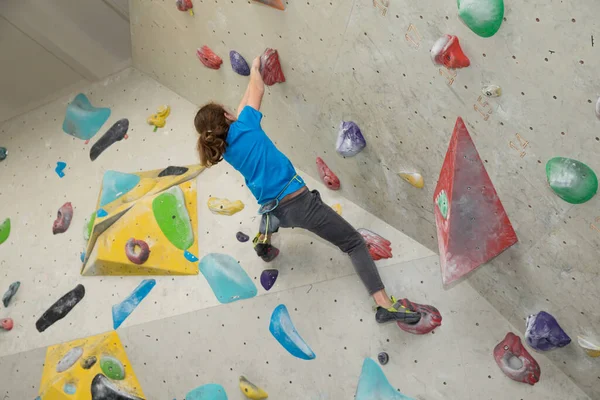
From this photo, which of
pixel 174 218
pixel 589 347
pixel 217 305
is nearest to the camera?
pixel 589 347

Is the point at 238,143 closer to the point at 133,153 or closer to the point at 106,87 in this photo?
the point at 133,153

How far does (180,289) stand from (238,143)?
95 centimetres

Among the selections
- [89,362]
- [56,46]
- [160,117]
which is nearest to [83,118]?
[56,46]

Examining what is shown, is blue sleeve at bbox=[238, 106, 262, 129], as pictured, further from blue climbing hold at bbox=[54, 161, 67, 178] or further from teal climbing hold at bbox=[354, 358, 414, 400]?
blue climbing hold at bbox=[54, 161, 67, 178]

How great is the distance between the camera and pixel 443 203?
2.27 m

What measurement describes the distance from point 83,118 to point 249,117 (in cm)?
177

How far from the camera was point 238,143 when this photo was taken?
7.84 feet

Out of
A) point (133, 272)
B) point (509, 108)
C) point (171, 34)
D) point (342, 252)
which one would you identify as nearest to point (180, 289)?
point (133, 272)

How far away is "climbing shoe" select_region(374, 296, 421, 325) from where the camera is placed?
244 cm

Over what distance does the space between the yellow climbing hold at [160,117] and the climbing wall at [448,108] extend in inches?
22.7

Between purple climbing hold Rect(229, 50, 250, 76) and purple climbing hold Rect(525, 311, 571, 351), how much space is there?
1.56 m

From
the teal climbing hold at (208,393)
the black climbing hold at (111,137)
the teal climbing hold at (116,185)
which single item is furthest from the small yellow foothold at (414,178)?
the black climbing hold at (111,137)

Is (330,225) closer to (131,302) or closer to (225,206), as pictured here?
(225,206)

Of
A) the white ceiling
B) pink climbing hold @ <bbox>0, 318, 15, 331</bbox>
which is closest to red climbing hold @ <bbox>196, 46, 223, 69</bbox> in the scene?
the white ceiling
